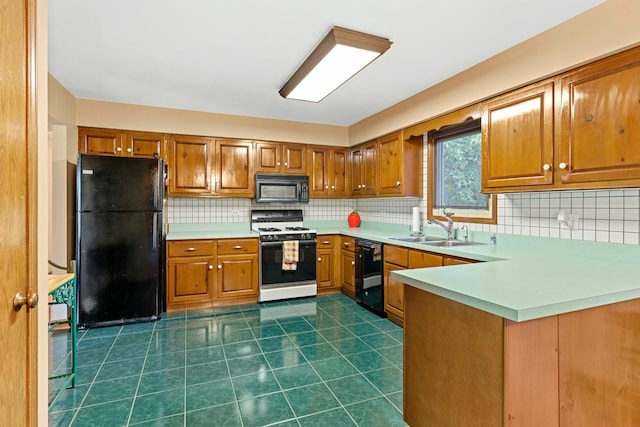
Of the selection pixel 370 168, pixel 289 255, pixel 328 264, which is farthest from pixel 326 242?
pixel 370 168

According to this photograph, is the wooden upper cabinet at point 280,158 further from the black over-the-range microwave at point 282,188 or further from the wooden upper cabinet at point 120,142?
the wooden upper cabinet at point 120,142

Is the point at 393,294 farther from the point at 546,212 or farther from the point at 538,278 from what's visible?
the point at 538,278

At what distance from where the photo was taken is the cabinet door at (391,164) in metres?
3.78

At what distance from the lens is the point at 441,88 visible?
121 inches

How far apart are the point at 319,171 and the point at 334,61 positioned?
2.33 m

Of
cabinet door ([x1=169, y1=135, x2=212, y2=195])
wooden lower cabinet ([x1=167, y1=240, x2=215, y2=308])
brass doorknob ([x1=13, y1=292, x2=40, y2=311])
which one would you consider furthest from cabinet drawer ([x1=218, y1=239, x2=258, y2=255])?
brass doorknob ([x1=13, y1=292, x2=40, y2=311])

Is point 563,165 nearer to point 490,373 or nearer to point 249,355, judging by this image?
point 490,373

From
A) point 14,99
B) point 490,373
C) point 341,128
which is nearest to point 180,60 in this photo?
point 14,99

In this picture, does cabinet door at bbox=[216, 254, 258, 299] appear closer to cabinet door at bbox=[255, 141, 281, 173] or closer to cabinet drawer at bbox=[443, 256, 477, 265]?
cabinet door at bbox=[255, 141, 281, 173]

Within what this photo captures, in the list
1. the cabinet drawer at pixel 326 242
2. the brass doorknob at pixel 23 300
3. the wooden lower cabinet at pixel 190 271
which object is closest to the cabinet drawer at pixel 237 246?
the wooden lower cabinet at pixel 190 271

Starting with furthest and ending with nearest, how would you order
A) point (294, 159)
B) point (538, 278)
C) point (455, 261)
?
point (294, 159), point (455, 261), point (538, 278)

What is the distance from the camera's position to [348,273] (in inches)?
171

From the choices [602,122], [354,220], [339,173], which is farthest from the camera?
[354,220]

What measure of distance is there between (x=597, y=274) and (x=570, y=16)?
5.08ft
